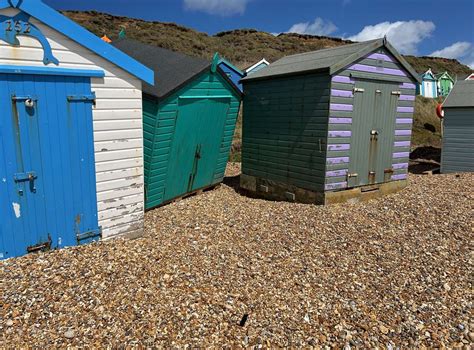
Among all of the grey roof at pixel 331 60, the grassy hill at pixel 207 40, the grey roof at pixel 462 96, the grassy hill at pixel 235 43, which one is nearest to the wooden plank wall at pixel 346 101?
the grey roof at pixel 331 60

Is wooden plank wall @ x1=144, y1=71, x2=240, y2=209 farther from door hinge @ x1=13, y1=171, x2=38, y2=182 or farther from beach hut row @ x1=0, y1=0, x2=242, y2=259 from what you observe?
door hinge @ x1=13, y1=171, x2=38, y2=182

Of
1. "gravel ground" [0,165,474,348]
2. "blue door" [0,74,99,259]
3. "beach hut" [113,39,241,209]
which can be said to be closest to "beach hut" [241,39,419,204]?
"beach hut" [113,39,241,209]

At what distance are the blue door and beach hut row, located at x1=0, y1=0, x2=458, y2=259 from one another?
0.05ft

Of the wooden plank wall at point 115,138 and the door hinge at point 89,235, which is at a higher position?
the wooden plank wall at point 115,138

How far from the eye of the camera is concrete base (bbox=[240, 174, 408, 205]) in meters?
8.67

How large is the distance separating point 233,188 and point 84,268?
6.52 m

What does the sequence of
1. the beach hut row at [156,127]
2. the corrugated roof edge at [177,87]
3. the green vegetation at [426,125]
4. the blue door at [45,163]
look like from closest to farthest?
1. the blue door at [45,163]
2. the beach hut row at [156,127]
3. the corrugated roof edge at [177,87]
4. the green vegetation at [426,125]

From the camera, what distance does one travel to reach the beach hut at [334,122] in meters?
8.30

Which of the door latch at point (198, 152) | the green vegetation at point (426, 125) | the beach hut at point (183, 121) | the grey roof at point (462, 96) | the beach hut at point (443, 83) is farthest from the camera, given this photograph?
the beach hut at point (443, 83)

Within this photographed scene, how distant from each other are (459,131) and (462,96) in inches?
51.0

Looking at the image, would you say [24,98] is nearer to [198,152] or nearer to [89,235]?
[89,235]

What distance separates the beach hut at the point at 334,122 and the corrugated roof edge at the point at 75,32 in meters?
4.08

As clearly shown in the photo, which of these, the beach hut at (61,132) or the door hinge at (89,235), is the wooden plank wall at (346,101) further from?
the door hinge at (89,235)

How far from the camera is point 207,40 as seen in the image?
59.1m
